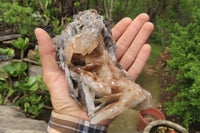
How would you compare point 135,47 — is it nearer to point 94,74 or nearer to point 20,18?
point 94,74

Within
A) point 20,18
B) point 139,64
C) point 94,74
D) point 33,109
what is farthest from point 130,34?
point 20,18

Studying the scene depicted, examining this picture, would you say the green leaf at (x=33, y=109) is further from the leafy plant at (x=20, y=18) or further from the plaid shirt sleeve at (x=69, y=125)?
the leafy plant at (x=20, y=18)

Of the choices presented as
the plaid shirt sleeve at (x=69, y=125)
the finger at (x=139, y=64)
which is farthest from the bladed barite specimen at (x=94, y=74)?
the finger at (x=139, y=64)

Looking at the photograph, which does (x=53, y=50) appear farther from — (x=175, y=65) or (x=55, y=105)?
(x=175, y=65)

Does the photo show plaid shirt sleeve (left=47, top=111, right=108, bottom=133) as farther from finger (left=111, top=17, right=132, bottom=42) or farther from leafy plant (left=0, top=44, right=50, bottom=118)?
finger (left=111, top=17, right=132, bottom=42)

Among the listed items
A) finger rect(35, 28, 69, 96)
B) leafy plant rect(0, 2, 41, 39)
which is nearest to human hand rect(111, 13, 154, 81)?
finger rect(35, 28, 69, 96)

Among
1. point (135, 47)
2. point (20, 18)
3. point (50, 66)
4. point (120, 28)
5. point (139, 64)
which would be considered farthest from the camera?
point (20, 18)

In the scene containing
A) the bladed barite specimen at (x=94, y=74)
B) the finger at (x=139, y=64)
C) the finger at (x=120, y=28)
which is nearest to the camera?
the bladed barite specimen at (x=94, y=74)
